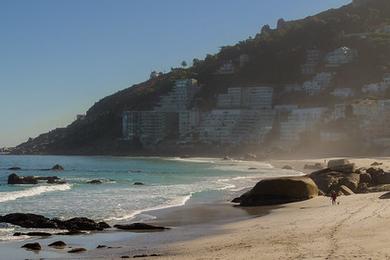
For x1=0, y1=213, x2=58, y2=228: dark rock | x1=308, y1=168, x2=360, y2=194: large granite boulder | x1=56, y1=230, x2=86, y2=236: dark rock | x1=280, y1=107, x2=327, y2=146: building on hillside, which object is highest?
x1=280, y1=107, x2=327, y2=146: building on hillside

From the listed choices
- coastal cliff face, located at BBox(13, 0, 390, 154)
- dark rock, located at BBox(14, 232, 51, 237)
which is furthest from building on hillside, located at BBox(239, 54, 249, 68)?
dark rock, located at BBox(14, 232, 51, 237)

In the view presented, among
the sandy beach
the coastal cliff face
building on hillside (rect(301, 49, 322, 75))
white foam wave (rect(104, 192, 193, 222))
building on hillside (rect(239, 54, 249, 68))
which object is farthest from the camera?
building on hillside (rect(239, 54, 249, 68))

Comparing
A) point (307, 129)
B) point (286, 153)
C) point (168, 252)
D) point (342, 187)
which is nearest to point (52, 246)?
point (168, 252)

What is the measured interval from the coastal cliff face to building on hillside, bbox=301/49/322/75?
53.2 inches

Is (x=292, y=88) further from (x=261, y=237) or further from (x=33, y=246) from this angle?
(x=33, y=246)

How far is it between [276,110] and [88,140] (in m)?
56.4

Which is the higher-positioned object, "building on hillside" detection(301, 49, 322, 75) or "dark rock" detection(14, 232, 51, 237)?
"building on hillside" detection(301, 49, 322, 75)

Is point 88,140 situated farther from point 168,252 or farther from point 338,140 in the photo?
point 168,252

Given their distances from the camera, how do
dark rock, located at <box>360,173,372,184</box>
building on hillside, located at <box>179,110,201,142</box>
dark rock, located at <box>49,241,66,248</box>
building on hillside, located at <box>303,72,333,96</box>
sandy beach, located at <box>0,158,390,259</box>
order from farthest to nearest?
building on hillside, located at <box>179,110,201,142</box> < building on hillside, located at <box>303,72,333,96</box> < dark rock, located at <box>360,173,372,184</box> < dark rock, located at <box>49,241,66,248</box> < sandy beach, located at <box>0,158,390,259</box>

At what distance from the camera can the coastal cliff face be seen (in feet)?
504

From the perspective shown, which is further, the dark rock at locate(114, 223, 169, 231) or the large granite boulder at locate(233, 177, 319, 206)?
the large granite boulder at locate(233, 177, 319, 206)

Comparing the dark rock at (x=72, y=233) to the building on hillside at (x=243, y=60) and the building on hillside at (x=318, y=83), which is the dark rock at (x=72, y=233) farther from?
the building on hillside at (x=243, y=60)

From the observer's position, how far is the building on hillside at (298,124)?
124312 millimetres

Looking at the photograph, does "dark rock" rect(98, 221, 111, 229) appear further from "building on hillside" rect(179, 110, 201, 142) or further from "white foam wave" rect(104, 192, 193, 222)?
"building on hillside" rect(179, 110, 201, 142)
